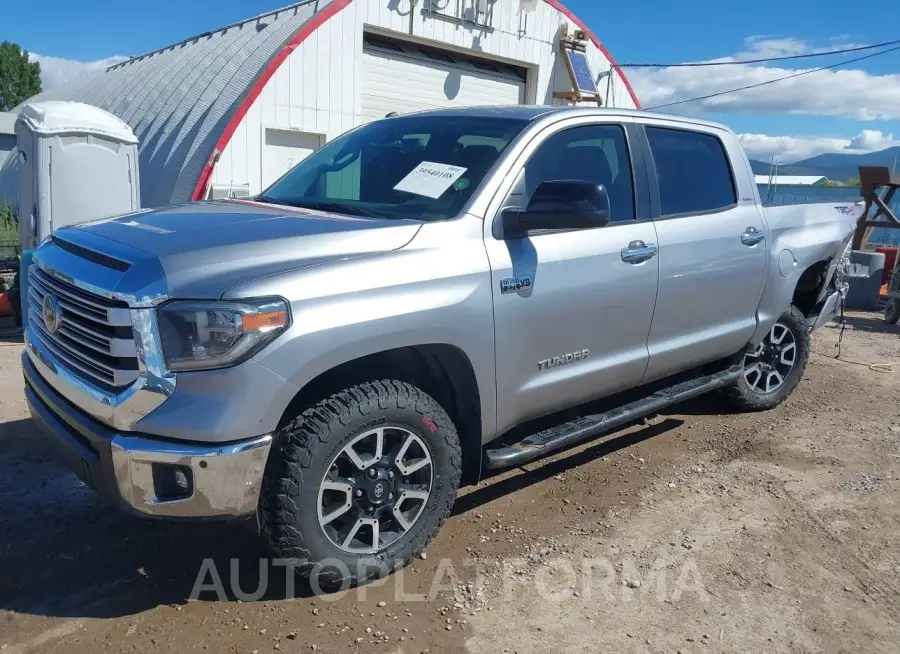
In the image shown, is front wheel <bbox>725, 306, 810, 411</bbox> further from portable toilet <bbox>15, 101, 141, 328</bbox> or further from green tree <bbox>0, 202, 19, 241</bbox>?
green tree <bbox>0, 202, 19, 241</bbox>

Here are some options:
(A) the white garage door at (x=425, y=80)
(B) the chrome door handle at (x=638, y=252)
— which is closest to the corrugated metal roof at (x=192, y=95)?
(A) the white garage door at (x=425, y=80)

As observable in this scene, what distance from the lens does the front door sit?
346cm

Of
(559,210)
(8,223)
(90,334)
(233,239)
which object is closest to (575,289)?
(559,210)

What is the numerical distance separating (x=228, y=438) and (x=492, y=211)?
1542 millimetres

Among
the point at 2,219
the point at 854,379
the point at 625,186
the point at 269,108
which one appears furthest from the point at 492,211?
the point at 2,219

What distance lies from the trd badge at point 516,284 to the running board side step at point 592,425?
782 mm

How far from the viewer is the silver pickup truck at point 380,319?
105 inches

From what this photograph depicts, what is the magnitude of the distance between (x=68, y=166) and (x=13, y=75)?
54.3m

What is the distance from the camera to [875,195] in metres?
12.5

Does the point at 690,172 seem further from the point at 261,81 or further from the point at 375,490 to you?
the point at 261,81

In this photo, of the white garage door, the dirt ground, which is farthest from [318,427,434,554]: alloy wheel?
the white garage door

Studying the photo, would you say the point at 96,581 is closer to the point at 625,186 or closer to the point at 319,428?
the point at 319,428

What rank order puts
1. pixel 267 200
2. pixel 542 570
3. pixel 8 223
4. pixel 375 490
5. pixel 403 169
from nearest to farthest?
1. pixel 375 490
2. pixel 542 570
3. pixel 403 169
4. pixel 267 200
5. pixel 8 223

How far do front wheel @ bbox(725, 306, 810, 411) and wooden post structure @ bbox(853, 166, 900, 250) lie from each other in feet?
25.4
